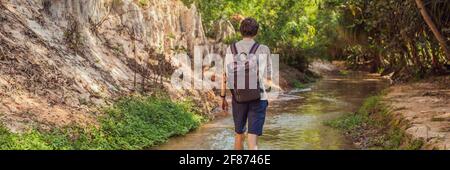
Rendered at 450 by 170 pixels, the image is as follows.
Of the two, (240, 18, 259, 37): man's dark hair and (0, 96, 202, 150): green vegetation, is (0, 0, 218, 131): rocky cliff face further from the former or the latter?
(240, 18, 259, 37): man's dark hair

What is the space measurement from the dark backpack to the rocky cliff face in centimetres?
317

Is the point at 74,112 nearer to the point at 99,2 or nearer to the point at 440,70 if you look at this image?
the point at 99,2

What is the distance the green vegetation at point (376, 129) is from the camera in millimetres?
8461

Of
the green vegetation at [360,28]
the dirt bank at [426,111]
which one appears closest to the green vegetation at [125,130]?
the dirt bank at [426,111]

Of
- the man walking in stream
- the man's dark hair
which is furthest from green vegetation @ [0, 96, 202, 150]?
the man's dark hair

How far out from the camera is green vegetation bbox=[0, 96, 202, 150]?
24.6 ft

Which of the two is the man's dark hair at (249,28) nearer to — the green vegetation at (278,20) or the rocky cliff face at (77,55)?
the rocky cliff face at (77,55)

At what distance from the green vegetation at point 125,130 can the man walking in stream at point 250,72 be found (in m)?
2.64

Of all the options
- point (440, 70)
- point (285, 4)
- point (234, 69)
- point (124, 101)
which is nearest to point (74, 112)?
point (124, 101)

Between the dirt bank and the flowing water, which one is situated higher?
the dirt bank

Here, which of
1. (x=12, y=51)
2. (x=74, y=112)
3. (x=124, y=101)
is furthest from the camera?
(x=124, y=101)

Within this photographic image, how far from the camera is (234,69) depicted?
21.4 feet

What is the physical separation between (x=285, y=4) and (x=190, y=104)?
15120mm

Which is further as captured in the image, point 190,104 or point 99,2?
point 99,2
